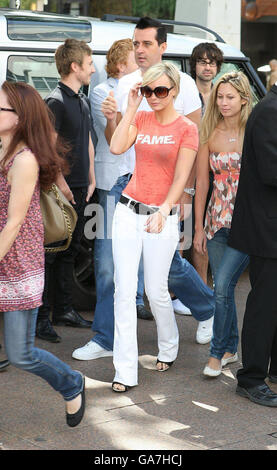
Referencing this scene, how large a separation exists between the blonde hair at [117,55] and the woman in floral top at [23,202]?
6.70 feet

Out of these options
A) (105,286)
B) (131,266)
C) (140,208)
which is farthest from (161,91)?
(105,286)

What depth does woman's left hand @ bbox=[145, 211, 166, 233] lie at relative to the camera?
5.13m

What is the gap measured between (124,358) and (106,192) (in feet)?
4.74

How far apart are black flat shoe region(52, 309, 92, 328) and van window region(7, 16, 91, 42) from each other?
6.64 ft

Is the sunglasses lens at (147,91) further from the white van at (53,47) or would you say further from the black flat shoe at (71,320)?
the black flat shoe at (71,320)

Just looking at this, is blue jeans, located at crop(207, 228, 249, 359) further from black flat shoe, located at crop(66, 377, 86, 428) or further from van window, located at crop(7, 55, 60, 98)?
van window, located at crop(7, 55, 60, 98)

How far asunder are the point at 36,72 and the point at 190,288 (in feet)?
6.33

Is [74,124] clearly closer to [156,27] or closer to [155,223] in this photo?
[156,27]

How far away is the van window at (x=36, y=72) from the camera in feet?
20.9

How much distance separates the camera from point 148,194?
17.3 feet

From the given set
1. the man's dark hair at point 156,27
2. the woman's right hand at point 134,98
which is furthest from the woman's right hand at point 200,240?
the man's dark hair at point 156,27

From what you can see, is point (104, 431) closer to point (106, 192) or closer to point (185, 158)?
point (185, 158)

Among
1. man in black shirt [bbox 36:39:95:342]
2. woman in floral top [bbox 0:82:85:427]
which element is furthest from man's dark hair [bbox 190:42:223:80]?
woman in floral top [bbox 0:82:85:427]

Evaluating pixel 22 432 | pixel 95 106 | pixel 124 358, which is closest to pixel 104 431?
pixel 22 432
